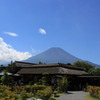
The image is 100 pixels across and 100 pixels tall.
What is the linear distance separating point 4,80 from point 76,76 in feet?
42.3

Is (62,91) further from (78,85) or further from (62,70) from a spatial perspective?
(78,85)

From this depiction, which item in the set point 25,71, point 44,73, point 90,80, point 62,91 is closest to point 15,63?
point 25,71

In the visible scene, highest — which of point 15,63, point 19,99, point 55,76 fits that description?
point 15,63

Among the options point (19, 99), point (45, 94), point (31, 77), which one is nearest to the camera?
point (19, 99)

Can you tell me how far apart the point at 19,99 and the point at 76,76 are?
22.4 metres

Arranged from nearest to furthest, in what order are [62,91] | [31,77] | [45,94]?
1. [45,94]
2. [62,91]
3. [31,77]

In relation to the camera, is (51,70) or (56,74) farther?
(51,70)

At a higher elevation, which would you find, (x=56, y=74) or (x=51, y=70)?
(x=51, y=70)

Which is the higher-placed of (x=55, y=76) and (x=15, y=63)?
(x=15, y=63)

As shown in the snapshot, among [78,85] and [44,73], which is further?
[78,85]

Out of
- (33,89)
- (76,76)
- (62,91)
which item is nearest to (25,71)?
(76,76)

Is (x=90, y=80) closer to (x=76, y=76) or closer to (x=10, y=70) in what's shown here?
(x=76, y=76)

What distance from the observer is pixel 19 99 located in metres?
16.3

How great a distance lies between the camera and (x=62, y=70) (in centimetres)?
3541
